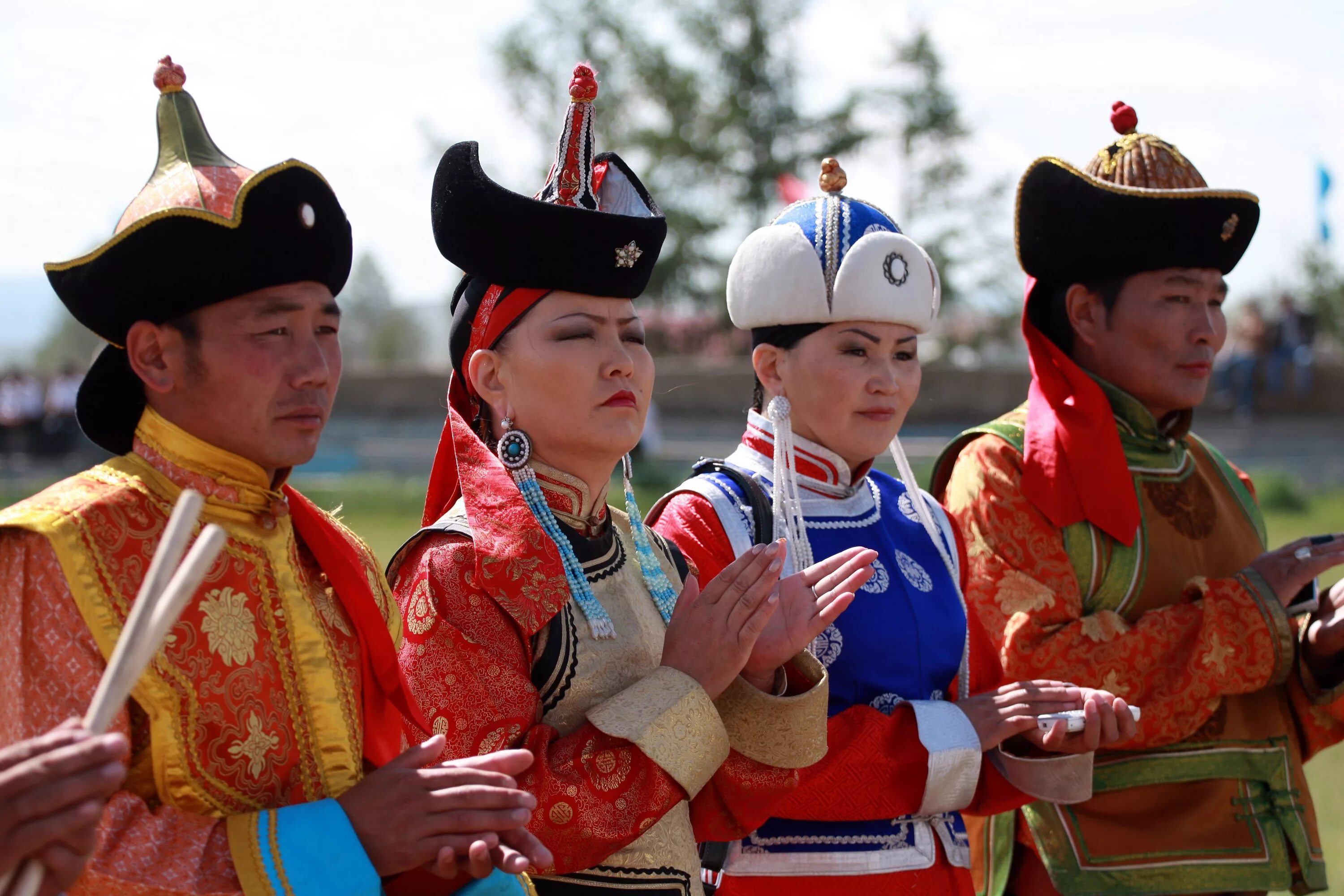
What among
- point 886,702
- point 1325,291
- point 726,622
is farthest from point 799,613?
point 1325,291

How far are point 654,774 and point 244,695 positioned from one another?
70 centimetres

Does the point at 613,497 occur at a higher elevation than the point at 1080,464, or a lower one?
lower

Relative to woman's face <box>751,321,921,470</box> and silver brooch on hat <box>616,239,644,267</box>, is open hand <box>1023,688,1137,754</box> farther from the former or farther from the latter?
silver brooch on hat <box>616,239,644,267</box>

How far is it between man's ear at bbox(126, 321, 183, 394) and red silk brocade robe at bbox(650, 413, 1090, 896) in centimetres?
121

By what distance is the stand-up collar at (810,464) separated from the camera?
3389 millimetres

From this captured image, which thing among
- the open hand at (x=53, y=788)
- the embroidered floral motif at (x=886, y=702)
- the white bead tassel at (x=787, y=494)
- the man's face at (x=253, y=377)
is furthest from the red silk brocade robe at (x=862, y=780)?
the open hand at (x=53, y=788)

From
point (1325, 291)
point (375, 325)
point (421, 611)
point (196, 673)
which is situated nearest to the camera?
point (196, 673)

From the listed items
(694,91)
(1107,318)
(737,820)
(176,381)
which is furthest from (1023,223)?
(694,91)

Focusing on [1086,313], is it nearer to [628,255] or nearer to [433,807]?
[628,255]

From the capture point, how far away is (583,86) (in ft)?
9.09

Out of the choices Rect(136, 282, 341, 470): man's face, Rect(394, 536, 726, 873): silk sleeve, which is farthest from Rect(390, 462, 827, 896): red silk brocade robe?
Rect(136, 282, 341, 470): man's face

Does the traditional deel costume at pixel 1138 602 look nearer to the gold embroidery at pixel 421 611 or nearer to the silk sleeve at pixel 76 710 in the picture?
the gold embroidery at pixel 421 611

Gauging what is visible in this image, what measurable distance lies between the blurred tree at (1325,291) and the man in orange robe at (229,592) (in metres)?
31.7

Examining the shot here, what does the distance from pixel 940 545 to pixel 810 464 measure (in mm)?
378
